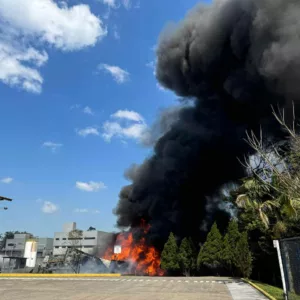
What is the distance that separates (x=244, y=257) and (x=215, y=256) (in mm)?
4624

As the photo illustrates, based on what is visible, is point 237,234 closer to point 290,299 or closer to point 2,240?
point 290,299

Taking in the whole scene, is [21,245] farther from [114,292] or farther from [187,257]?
[114,292]

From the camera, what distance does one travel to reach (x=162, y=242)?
3641 centimetres

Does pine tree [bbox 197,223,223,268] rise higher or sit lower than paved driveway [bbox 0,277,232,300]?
higher

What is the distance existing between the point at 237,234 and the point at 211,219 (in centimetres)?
985

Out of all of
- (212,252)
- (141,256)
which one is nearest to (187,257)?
(212,252)

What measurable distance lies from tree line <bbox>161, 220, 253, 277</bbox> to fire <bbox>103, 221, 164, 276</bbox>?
4.23 metres

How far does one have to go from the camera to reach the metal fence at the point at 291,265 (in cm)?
830

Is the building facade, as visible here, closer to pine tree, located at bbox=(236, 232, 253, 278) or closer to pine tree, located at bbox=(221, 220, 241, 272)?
pine tree, located at bbox=(221, 220, 241, 272)

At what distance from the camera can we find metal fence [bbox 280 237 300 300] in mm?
8305

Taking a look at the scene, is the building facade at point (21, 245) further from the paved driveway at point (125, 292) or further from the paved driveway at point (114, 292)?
the paved driveway at point (125, 292)

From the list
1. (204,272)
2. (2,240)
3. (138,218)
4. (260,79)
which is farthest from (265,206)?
(2,240)

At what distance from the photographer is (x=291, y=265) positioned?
8969mm

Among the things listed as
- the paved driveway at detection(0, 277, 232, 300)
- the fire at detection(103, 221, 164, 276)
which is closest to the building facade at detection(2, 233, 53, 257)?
the fire at detection(103, 221, 164, 276)
